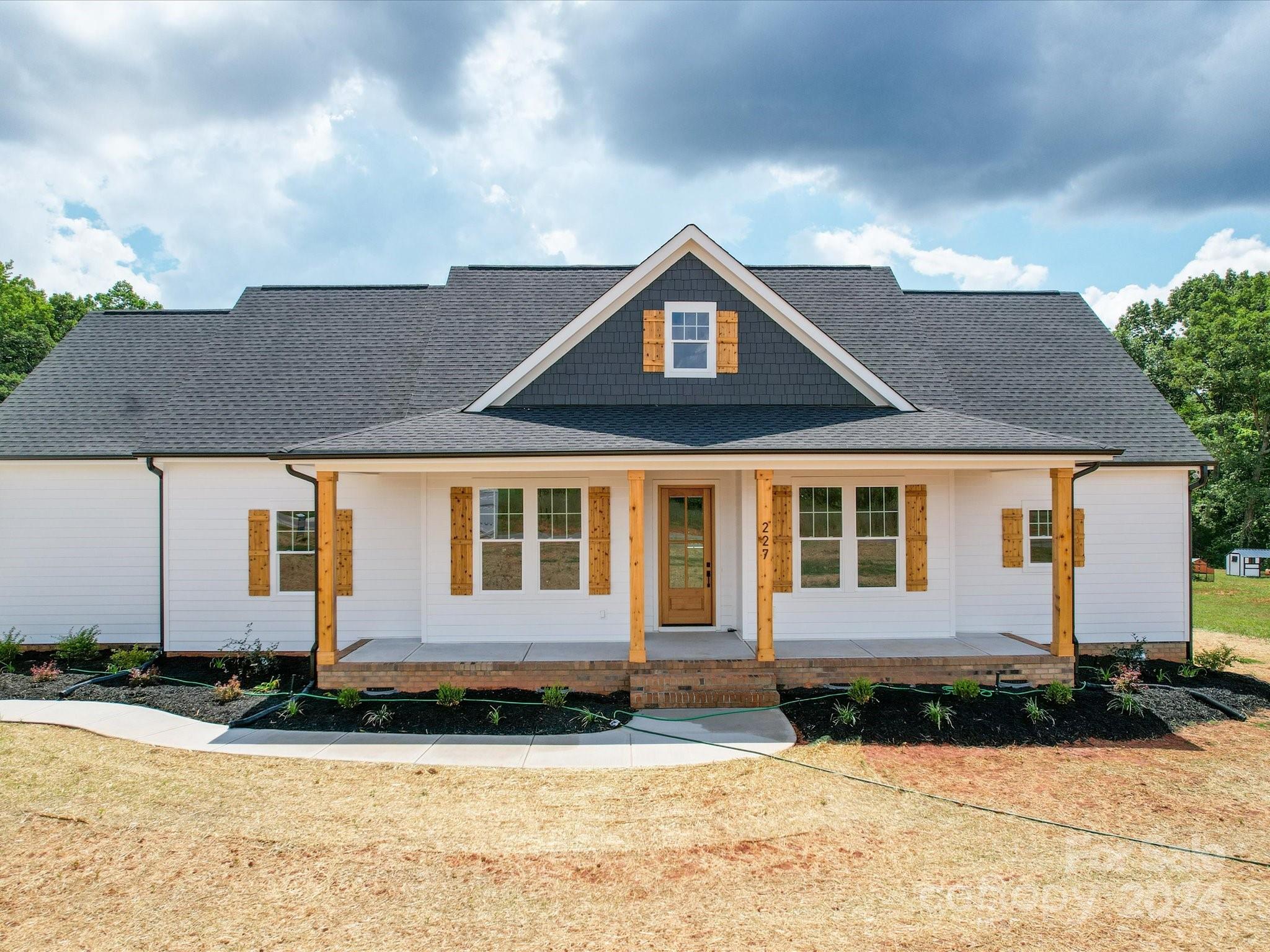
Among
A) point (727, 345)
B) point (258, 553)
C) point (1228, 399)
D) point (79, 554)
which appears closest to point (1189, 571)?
point (727, 345)

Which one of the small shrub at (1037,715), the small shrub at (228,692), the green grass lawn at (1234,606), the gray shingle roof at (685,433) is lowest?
the green grass lawn at (1234,606)

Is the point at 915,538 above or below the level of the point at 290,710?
above

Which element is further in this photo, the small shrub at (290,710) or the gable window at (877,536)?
the gable window at (877,536)

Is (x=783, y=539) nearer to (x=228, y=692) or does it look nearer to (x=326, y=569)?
(x=326, y=569)

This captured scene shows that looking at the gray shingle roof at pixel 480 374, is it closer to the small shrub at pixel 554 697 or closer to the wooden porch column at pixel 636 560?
the wooden porch column at pixel 636 560

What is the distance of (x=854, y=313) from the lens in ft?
46.6

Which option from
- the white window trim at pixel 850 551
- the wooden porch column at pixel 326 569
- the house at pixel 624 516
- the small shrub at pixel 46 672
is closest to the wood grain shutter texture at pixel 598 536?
the house at pixel 624 516

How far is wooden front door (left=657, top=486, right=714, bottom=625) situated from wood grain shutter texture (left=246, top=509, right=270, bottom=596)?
20.6 ft

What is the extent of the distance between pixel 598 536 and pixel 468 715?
3.31 m

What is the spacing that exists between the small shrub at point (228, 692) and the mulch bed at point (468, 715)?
40.2 inches

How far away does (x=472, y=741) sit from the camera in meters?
8.14

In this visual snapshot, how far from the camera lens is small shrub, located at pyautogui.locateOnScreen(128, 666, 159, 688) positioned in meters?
10.1

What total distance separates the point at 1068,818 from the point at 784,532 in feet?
18.0

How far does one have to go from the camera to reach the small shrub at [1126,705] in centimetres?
892
